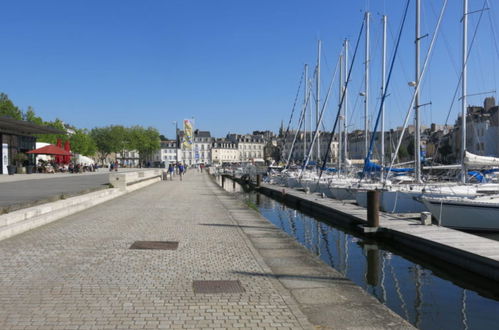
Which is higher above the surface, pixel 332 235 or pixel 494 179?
pixel 494 179

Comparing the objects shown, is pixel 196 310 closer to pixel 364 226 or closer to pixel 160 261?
pixel 160 261

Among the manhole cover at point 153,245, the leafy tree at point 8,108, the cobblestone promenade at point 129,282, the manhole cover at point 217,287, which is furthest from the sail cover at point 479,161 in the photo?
the leafy tree at point 8,108

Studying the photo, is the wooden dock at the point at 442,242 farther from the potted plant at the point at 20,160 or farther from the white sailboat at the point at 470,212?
the potted plant at the point at 20,160

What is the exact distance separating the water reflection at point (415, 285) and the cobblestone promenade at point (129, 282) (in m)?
2.77

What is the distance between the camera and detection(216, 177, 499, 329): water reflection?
26.5 ft

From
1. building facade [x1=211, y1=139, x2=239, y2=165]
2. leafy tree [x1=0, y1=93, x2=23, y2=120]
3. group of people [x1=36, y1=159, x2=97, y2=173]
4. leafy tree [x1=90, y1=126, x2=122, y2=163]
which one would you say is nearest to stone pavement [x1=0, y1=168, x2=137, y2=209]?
group of people [x1=36, y1=159, x2=97, y2=173]

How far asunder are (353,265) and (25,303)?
8.58 m

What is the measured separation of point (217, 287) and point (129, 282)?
1.41 meters

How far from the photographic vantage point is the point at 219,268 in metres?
8.46

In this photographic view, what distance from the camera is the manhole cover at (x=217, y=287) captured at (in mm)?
6926

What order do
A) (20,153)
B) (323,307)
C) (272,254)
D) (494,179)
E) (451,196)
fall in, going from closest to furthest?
(323,307) < (272,254) < (451,196) < (494,179) < (20,153)

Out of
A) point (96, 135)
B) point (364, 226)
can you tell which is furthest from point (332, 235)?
point (96, 135)

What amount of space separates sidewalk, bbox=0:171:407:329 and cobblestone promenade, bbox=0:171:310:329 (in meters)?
0.01

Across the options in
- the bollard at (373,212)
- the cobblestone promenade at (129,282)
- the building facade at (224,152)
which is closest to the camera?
the cobblestone promenade at (129,282)
